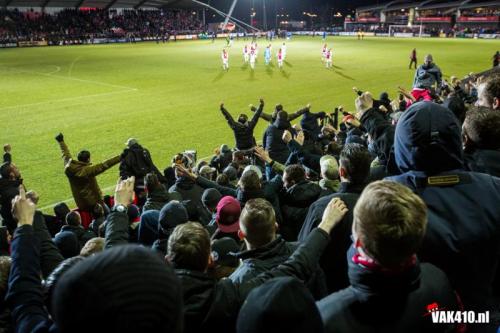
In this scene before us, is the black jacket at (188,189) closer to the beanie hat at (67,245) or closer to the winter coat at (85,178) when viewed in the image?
the beanie hat at (67,245)

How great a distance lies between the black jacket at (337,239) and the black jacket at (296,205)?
127 centimetres

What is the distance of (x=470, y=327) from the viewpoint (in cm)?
247

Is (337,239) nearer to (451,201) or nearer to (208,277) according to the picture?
(451,201)

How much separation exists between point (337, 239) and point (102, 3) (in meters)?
78.2

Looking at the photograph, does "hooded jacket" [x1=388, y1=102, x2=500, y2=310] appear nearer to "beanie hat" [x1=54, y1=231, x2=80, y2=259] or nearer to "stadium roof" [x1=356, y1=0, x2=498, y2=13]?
"beanie hat" [x1=54, y1=231, x2=80, y2=259]

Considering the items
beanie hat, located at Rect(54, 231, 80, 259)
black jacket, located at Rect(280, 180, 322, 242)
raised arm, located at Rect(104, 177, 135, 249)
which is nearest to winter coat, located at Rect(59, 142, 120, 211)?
beanie hat, located at Rect(54, 231, 80, 259)

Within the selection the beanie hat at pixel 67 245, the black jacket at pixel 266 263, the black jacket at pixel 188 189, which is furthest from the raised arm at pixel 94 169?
the black jacket at pixel 266 263

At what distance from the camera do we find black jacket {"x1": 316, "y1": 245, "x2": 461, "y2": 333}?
1872 mm

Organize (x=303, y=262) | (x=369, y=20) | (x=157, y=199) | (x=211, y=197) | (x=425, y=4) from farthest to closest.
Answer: (x=369, y=20) < (x=425, y=4) < (x=157, y=199) < (x=211, y=197) < (x=303, y=262)

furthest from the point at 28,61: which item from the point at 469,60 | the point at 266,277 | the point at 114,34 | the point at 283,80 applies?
A: the point at 266,277

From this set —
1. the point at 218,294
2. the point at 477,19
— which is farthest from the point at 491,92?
the point at 477,19

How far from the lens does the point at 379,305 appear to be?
1.89 metres

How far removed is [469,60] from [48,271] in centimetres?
3528

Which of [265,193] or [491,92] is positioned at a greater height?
[491,92]
